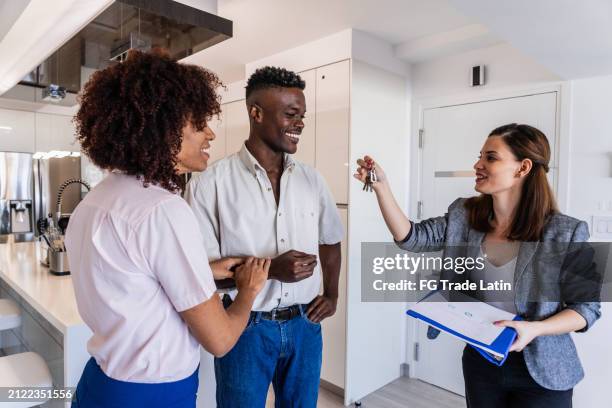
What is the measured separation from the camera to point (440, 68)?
9.45 feet

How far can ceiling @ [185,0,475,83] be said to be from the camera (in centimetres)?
222

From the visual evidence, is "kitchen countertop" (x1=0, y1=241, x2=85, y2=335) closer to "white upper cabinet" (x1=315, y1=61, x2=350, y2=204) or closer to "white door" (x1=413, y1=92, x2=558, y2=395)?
"white upper cabinet" (x1=315, y1=61, x2=350, y2=204)

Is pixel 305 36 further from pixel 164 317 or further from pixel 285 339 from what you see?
pixel 164 317

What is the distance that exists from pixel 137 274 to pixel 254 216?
50cm

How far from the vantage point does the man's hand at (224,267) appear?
3.84 feet

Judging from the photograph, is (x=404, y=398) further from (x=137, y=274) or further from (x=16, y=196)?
(x=16, y=196)

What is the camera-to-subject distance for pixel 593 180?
2254 millimetres

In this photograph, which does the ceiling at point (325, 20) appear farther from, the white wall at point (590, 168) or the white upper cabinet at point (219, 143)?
the white upper cabinet at point (219, 143)

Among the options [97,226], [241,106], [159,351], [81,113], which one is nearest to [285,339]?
[159,351]

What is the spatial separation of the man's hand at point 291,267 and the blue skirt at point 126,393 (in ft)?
1.20

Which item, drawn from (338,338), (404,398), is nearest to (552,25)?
(338,338)

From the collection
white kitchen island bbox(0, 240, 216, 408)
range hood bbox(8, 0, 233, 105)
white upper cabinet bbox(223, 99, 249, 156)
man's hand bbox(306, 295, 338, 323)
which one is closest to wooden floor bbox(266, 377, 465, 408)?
white kitchen island bbox(0, 240, 216, 408)

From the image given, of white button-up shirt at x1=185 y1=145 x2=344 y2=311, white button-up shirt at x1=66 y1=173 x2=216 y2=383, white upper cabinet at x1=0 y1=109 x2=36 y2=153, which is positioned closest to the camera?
white button-up shirt at x1=66 y1=173 x2=216 y2=383

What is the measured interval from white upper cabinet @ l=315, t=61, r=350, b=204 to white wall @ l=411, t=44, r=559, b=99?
700mm
